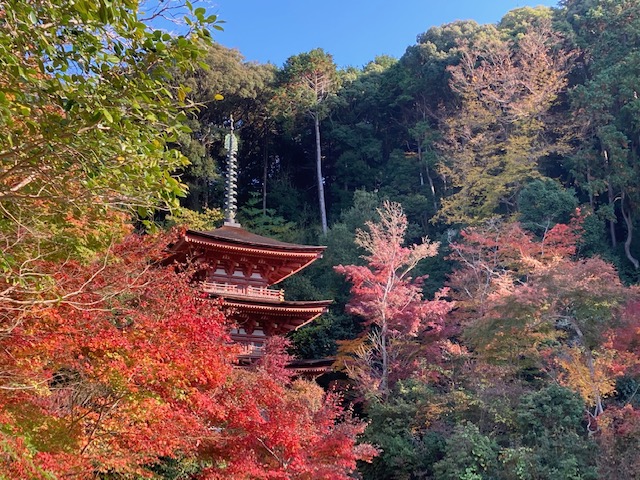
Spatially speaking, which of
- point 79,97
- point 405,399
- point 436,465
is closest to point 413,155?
point 405,399

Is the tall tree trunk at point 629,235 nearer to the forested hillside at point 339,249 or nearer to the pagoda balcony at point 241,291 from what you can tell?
the forested hillside at point 339,249

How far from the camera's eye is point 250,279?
1255 centimetres

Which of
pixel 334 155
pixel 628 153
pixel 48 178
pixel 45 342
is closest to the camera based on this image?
pixel 48 178

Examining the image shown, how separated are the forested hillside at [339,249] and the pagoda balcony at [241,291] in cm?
143

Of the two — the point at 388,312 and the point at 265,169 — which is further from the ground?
the point at 265,169

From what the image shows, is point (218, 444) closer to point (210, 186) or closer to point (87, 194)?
point (87, 194)

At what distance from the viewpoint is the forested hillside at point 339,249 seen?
139 inches

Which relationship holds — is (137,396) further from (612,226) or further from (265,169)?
(265,169)

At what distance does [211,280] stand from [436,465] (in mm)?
5961

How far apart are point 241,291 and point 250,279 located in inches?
18.4

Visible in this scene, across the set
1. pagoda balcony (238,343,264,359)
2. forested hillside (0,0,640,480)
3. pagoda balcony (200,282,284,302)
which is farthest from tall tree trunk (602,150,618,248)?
pagoda balcony (238,343,264,359)

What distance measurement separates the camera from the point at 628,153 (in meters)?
19.1

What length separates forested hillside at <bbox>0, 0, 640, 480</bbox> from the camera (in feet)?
11.6

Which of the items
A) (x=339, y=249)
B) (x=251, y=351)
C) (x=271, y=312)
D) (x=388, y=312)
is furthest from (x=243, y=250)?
(x=339, y=249)
